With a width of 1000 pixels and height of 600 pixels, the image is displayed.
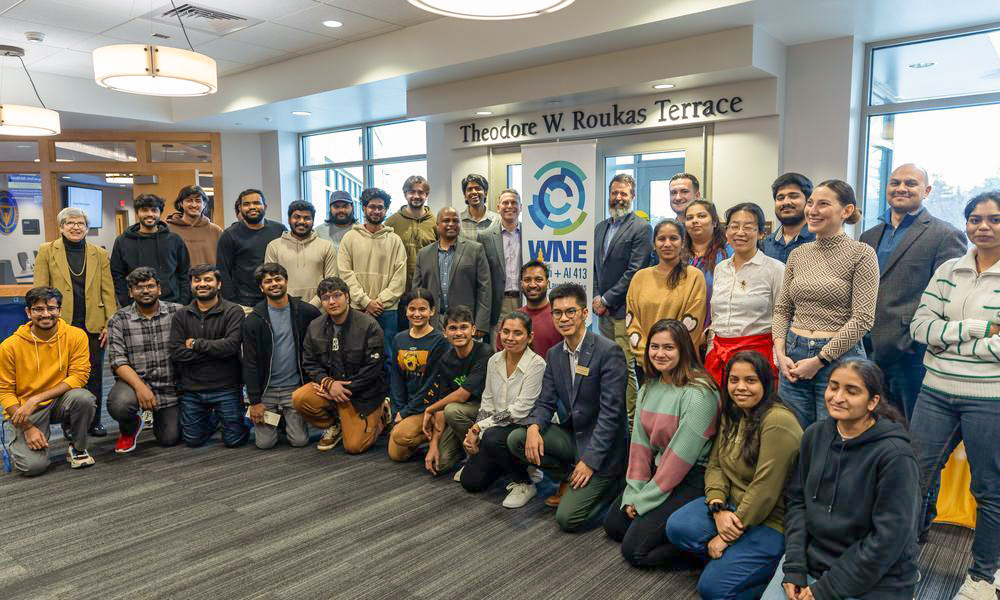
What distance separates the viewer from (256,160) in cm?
975

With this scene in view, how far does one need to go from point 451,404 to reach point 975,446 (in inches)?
96.4

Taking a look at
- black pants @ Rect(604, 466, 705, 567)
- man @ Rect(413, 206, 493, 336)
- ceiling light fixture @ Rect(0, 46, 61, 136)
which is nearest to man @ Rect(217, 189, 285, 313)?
man @ Rect(413, 206, 493, 336)

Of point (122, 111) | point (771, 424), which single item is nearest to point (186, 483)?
point (771, 424)

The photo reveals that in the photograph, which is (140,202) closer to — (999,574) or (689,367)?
(689,367)

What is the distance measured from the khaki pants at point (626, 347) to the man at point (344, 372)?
1.43m

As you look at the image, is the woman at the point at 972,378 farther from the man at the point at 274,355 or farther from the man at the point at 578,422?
the man at the point at 274,355

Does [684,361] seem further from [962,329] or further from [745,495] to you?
[962,329]

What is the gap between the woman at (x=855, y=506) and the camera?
2000mm

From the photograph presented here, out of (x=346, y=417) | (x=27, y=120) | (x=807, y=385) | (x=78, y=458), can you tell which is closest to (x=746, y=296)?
(x=807, y=385)

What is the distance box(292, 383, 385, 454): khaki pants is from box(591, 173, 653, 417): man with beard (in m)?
1.59

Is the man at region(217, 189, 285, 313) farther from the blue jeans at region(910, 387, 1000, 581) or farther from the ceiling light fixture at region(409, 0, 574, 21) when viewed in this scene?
the blue jeans at region(910, 387, 1000, 581)

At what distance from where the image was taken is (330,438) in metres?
4.36

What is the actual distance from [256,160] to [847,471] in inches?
366

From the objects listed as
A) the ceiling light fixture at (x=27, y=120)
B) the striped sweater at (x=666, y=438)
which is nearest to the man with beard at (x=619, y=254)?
the striped sweater at (x=666, y=438)
